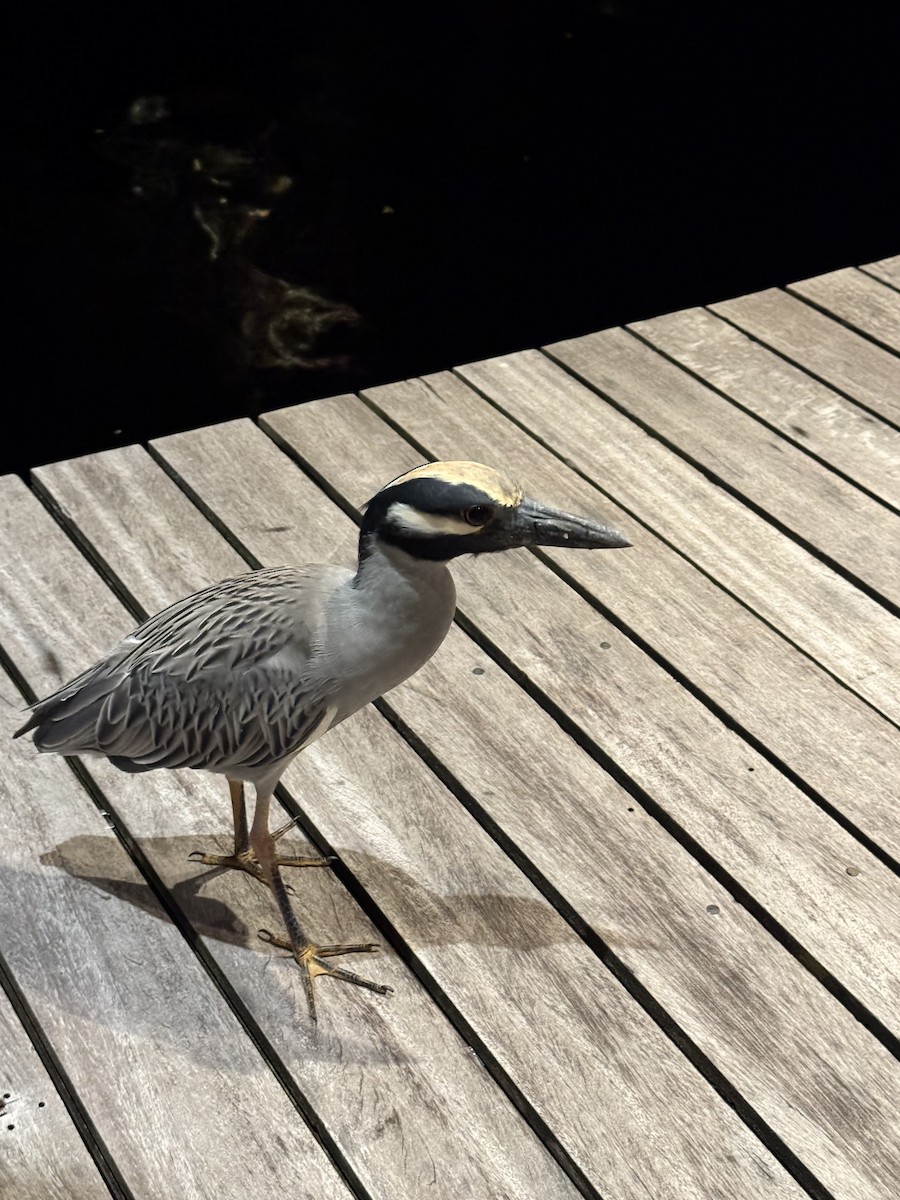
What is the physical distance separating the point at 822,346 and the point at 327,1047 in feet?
7.38

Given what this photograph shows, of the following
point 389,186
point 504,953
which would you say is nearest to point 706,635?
point 504,953

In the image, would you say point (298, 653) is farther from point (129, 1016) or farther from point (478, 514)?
point (129, 1016)

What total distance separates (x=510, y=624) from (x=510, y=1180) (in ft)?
3.67

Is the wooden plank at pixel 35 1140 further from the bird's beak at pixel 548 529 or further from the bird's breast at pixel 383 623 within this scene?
the bird's beak at pixel 548 529

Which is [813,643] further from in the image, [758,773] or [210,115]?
[210,115]

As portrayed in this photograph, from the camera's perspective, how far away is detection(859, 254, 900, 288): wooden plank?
12.5 ft

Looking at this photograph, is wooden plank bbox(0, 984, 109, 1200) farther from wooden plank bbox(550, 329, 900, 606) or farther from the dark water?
the dark water

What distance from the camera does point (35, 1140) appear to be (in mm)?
1885

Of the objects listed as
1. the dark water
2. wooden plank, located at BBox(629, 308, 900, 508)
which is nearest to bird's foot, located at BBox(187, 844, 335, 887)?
wooden plank, located at BBox(629, 308, 900, 508)

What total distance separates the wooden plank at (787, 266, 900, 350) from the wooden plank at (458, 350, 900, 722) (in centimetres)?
67

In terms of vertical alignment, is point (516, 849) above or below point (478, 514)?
below

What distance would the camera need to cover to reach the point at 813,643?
2.67 meters

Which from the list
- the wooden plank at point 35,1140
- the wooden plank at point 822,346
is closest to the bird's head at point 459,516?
the wooden plank at point 35,1140

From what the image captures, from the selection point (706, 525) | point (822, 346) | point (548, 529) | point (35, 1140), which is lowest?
point (35, 1140)
